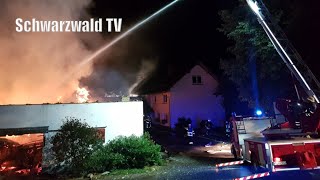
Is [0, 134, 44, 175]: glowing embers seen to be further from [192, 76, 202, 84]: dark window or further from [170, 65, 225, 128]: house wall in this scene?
[192, 76, 202, 84]: dark window

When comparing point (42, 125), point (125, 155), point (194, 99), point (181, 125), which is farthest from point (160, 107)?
point (42, 125)

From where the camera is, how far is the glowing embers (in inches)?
503

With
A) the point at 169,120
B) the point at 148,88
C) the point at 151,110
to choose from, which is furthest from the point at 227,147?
the point at 148,88

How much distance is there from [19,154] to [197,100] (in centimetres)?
1907

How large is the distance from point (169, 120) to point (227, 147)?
39.2 ft

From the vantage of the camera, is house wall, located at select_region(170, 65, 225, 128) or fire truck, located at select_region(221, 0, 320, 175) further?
house wall, located at select_region(170, 65, 225, 128)

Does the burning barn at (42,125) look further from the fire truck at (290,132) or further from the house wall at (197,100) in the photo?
the house wall at (197,100)

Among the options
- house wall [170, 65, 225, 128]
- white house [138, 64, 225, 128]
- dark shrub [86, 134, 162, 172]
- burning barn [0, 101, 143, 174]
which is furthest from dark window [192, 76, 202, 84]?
dark shrub [86, 134, 162, 172]

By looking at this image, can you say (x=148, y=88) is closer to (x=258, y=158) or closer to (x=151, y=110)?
(x=151, y=110)

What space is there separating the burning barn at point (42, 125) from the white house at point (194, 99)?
14.8 meters

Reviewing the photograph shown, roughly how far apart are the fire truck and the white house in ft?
55.5

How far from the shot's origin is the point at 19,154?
43.4ft

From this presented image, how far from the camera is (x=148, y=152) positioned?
1250 centimetres

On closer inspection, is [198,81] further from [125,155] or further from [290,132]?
[290,132]
